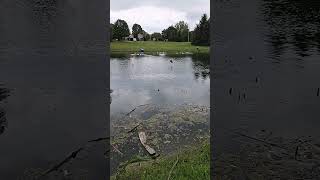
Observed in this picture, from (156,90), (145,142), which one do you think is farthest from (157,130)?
(156,90)

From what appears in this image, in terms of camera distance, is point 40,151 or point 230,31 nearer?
point 230,31

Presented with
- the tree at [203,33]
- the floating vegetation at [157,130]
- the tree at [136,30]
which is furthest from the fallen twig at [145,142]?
the tree at [136,30]

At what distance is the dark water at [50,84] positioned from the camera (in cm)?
493

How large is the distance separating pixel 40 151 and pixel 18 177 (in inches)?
34.5

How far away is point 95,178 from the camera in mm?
5547

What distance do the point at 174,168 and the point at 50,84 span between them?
3.00m

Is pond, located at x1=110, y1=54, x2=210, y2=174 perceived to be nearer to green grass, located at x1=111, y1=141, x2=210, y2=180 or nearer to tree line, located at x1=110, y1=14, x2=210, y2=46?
green grass, located at x1=111, y1=141, x2=210, y2=180

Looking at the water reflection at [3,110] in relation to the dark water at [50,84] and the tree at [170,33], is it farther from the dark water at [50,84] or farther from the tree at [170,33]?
the tree at [170,33]

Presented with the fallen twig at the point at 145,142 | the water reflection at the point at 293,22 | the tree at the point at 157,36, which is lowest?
the fallen twig at the point at 145,142

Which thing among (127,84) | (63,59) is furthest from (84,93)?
(127,84)

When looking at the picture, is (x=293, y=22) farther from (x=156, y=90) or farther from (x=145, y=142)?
(x=156, y=90)

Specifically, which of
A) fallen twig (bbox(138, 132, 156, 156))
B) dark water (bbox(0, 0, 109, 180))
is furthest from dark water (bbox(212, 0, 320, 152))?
dark water (bbox(0, 0, 109, 180))

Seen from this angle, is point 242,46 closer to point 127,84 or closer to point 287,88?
point 287,88

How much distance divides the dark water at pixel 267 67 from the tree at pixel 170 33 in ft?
215
